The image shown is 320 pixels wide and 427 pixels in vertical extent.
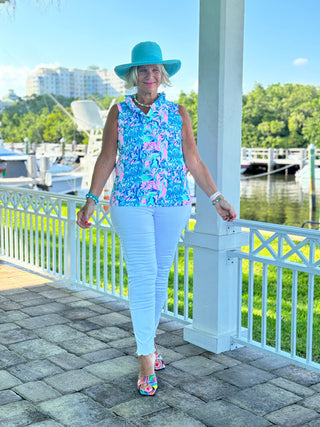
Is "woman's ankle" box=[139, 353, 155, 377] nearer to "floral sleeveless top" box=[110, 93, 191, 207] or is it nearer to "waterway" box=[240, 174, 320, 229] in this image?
"floral sleeveless top" box=[110, 93, 191, 207]

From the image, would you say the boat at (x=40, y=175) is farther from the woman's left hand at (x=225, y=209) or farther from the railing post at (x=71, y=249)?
the woman's left hand at (x=225, y=209)

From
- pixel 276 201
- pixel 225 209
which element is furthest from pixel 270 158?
pixel 225 209

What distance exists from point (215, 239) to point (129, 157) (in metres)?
0.84

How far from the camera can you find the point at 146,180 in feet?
8.59

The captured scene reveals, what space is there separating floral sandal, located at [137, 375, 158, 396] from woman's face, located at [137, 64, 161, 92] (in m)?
1.34

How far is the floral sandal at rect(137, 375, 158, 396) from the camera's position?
2660 millimetres

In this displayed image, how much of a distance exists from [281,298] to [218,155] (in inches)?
36.4

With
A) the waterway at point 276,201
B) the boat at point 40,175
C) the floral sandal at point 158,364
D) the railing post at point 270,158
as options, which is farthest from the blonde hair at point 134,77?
the railing post at point 270,158

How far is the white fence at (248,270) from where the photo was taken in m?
2.88

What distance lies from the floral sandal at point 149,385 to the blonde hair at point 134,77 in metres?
1.38

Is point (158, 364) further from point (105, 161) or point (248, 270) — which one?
point (248, 270)

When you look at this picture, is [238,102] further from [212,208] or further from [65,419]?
[65,419]

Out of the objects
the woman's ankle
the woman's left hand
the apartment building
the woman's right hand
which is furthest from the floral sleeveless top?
the apartment building

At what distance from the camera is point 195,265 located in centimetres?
335
